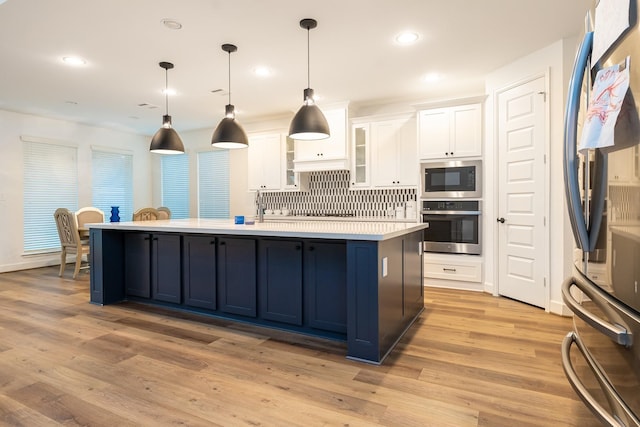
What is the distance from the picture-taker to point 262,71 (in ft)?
13.8

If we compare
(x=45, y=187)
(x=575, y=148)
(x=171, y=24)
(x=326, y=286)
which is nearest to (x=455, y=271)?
(x=326, y=286)

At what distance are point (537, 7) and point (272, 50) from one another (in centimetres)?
234

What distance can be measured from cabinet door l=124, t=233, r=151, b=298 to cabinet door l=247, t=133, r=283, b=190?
253cm

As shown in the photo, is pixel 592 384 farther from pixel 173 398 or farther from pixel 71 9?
pixel 71 9

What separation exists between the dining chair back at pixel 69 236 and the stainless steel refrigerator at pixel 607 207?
593cm

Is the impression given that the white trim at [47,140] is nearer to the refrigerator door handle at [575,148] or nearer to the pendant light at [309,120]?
the pendant light at [309,120]

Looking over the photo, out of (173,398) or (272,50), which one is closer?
(173,398)

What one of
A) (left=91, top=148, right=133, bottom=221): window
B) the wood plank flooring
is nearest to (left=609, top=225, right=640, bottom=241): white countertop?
Answer: the wood plank flooring

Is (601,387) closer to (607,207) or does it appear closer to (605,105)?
(607,207)

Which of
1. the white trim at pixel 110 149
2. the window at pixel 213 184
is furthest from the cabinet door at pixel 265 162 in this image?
the white trim at pixel 110 149

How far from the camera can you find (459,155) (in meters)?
4.46

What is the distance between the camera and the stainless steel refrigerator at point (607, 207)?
2.60 ft

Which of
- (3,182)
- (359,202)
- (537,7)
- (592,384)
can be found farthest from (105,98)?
(592,384)

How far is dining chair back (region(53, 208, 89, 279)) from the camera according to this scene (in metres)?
5.23
